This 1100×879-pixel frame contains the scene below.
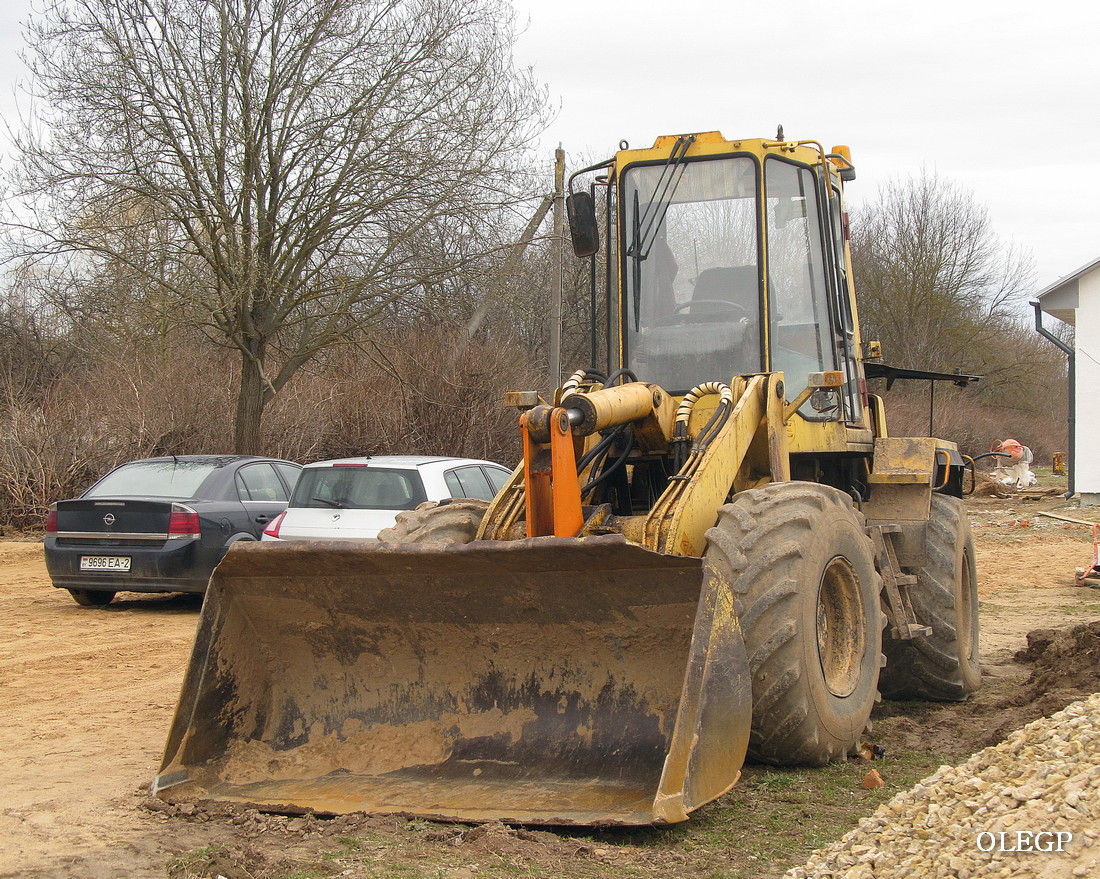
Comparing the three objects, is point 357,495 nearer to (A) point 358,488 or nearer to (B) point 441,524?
(A) point 358,488

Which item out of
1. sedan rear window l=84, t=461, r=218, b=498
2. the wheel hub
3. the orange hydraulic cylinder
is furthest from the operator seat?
sedan rear window l=84, t=461, r=218, b=498

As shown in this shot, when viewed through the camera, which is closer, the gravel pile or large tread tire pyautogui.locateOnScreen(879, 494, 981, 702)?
the gravel pile

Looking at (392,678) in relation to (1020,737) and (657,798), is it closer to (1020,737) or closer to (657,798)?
(657,798)

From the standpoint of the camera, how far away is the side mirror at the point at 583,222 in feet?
19.5

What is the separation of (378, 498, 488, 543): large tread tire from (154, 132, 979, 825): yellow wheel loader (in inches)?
0.7

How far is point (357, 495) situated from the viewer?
33.4 feet

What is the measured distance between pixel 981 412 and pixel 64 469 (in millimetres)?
34069

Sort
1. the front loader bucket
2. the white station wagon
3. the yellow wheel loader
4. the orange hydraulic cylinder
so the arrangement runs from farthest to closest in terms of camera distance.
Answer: the white station wagon, the orange hydraulic cylinder, the yellow wheel loader, the front loader bucket

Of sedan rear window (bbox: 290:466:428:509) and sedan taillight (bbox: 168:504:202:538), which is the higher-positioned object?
sedan rear window (bbox: 290:466:428:509)

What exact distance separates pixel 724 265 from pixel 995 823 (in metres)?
3.33

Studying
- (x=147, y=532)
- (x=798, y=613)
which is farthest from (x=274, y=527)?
(x=798, y=613)

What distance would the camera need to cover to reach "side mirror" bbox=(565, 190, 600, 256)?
234 inches

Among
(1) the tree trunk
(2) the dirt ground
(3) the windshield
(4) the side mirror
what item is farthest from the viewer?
(1) the tree trunk

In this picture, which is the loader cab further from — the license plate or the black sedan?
the license plate
